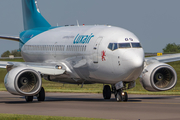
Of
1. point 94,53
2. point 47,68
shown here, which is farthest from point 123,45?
point 47,68

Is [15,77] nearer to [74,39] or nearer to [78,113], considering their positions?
[74,39]

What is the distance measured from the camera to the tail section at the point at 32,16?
40.0 m

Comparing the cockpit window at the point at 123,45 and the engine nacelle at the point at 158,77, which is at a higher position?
the cockpit window at the point at 123,45

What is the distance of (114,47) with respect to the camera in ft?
83.9

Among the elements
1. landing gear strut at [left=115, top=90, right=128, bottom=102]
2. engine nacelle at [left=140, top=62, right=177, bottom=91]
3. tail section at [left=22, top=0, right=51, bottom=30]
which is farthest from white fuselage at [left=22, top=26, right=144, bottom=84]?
tail section at [left=22, top=0, right=51, bottom=30]

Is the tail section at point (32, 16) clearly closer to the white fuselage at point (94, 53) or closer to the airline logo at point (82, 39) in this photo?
the white fuselage at point (94, 53)

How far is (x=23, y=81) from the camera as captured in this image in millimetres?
27438

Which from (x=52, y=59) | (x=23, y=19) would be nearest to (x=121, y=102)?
(x=52, y=59)

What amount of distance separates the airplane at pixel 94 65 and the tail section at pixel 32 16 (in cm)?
563

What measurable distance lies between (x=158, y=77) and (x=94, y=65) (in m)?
4.27

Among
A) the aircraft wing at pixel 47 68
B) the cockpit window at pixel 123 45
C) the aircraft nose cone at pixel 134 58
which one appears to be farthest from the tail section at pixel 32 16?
the aircraft nose cone at pixel 134 58

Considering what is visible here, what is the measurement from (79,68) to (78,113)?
29.7 ft

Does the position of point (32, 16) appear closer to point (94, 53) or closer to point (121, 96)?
point (94, 53)

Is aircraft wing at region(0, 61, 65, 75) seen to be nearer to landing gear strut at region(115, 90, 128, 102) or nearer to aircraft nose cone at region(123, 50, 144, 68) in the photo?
landing gear strut at region(115, 90, 128, 102)
